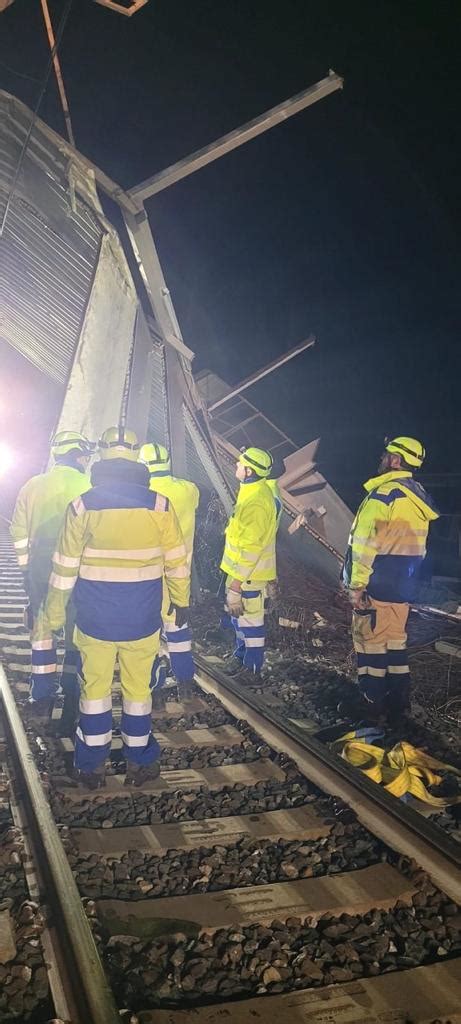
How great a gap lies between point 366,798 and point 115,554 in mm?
1904

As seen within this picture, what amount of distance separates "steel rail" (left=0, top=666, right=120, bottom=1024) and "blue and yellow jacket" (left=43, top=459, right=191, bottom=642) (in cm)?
91

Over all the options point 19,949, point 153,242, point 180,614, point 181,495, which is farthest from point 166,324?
point 19,949

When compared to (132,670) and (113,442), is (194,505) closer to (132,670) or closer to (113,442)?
(113,442)

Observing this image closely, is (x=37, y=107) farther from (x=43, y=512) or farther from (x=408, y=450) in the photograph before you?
(x=408, y=450)

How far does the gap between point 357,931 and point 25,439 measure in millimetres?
21341

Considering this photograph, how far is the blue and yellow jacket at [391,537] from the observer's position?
17.7 feet

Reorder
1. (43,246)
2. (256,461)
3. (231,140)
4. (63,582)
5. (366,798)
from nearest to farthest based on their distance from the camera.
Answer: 1. (366,798)
2. (63,582)
3. (256,461)
4. (231,140)
5. (43,246)

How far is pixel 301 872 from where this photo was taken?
3.18 meters

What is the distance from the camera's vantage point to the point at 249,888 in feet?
9.99

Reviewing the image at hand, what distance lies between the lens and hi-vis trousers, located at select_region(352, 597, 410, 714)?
5453mm

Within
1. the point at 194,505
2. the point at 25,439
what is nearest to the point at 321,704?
the point at 194,505

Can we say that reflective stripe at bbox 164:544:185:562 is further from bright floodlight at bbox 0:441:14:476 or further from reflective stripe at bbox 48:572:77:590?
bright floodlight at bbox 0:441:14:476

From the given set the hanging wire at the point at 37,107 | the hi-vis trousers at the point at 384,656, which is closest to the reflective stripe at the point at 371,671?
the hi-vis trousers at the point at 384,656

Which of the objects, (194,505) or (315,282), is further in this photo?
(315,282)
